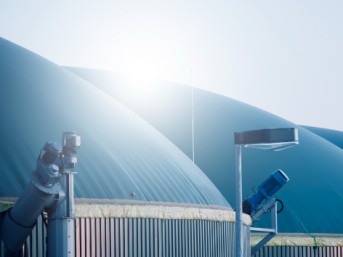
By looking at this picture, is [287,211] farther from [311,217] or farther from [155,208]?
[155,208]

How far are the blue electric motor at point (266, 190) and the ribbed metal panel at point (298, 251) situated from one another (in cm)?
280

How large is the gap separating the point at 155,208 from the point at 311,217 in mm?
18712

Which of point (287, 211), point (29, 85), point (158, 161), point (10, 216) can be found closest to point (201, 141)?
point (287, 211)

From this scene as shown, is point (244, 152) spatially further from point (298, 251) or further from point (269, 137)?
point (269, 137)

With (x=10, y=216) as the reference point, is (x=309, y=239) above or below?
below

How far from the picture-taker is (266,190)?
3438 centimetres

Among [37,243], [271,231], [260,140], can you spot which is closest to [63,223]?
[37,243]

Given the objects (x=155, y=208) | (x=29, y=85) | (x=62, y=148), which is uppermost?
(x=29, y=85)

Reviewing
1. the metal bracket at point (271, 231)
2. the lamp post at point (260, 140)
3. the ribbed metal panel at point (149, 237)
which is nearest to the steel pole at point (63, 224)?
the ribbed metal panel at point (149, 237)

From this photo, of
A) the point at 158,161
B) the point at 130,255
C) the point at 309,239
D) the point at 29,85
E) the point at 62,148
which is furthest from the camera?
the point at 309,239

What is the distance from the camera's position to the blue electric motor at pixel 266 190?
3403cm

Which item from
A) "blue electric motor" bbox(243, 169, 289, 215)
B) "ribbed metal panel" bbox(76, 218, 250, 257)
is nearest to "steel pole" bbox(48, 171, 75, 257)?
"ribbed metal panel" bbox(76, 218, 250, 257)

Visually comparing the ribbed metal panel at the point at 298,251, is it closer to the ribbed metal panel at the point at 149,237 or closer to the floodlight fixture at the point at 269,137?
the ribbed metal panel at the point at 149,237

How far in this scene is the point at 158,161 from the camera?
87.6ft
